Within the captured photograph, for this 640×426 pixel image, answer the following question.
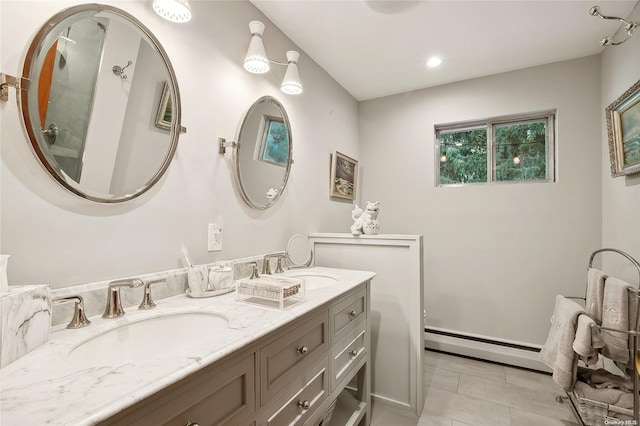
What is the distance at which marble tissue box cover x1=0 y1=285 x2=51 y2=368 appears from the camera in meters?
0.62

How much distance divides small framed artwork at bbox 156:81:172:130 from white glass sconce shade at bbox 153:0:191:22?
0.25m

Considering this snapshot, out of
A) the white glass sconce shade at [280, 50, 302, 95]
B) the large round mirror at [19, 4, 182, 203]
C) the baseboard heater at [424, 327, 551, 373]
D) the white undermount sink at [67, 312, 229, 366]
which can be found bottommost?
the baseboard heater at [424, 327, 551, 373]

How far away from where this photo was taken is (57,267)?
2.95ft

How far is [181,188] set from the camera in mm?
1280

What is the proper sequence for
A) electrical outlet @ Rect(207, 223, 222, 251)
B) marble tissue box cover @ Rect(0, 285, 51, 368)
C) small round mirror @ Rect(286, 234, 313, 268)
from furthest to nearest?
small round mirror @ Rect(286, 234, 313, 268) → electrical outlet @ Rect(207, 223, 222, 251) → marble tissue box cover @ Rect(0, 285, 51, 368)

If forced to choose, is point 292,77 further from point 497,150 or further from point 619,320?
point 619,320

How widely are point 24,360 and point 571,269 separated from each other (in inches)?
126

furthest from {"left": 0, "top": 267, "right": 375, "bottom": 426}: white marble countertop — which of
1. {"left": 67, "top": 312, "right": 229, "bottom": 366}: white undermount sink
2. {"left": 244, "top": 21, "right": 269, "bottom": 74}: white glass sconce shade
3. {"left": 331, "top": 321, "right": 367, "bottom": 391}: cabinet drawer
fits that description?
{"left": 244, "top": 21, "right": 269, "bottom": 74}: white glass sconce shade

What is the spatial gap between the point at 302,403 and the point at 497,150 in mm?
2781

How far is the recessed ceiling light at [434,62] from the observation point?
2.33 metres

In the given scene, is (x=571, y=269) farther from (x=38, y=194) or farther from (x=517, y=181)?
(x=38, y=194)

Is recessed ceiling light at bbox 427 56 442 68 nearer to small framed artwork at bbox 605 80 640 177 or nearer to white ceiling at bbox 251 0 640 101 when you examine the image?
white ceiling at bbox 251 0 640 101

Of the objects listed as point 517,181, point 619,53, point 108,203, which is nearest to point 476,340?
point 517,181

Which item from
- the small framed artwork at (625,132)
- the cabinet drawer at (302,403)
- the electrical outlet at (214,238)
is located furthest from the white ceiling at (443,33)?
the cabinet drawer at (302,403)
